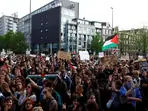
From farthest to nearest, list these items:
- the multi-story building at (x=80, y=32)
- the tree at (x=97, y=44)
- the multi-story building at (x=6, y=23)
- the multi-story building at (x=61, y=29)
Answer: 1. the multi-story building at (x=6, y=23)
2. the multi-story building at (x=80, y=32)
3. the multi-story building at (x=61, y=29)
4. the tree at (x=97, y=44)

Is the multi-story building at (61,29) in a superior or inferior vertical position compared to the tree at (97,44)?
superior

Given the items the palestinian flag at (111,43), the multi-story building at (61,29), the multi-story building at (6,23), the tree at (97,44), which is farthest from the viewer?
the multi-story building at (6,23)

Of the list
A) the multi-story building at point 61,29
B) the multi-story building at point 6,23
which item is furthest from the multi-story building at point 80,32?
the multi-story building at point 6,23

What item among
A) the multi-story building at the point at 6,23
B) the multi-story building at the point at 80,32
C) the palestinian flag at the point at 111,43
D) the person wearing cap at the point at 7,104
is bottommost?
the person wearing cap at the point at 7,104

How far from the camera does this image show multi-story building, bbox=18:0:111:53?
96.1 metres

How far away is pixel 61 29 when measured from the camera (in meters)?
95.7

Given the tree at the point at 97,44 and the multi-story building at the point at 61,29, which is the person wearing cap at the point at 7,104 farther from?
the tree at the point at 97,44

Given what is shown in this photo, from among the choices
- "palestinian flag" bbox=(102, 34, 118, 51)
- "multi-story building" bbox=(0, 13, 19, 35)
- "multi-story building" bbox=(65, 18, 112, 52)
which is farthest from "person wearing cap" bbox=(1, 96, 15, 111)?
"multi-story building" bbox=(0, 13, 19, 35)

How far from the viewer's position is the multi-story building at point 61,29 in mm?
96125

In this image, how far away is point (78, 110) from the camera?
6586 millimetres

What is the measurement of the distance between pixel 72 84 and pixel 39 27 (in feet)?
316

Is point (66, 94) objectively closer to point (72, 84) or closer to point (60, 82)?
point (60, 82)

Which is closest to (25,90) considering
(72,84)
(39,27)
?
(72,84)

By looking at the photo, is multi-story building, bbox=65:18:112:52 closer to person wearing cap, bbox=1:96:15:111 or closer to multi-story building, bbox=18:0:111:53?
multi-story building, bbox=18:0:111:53
